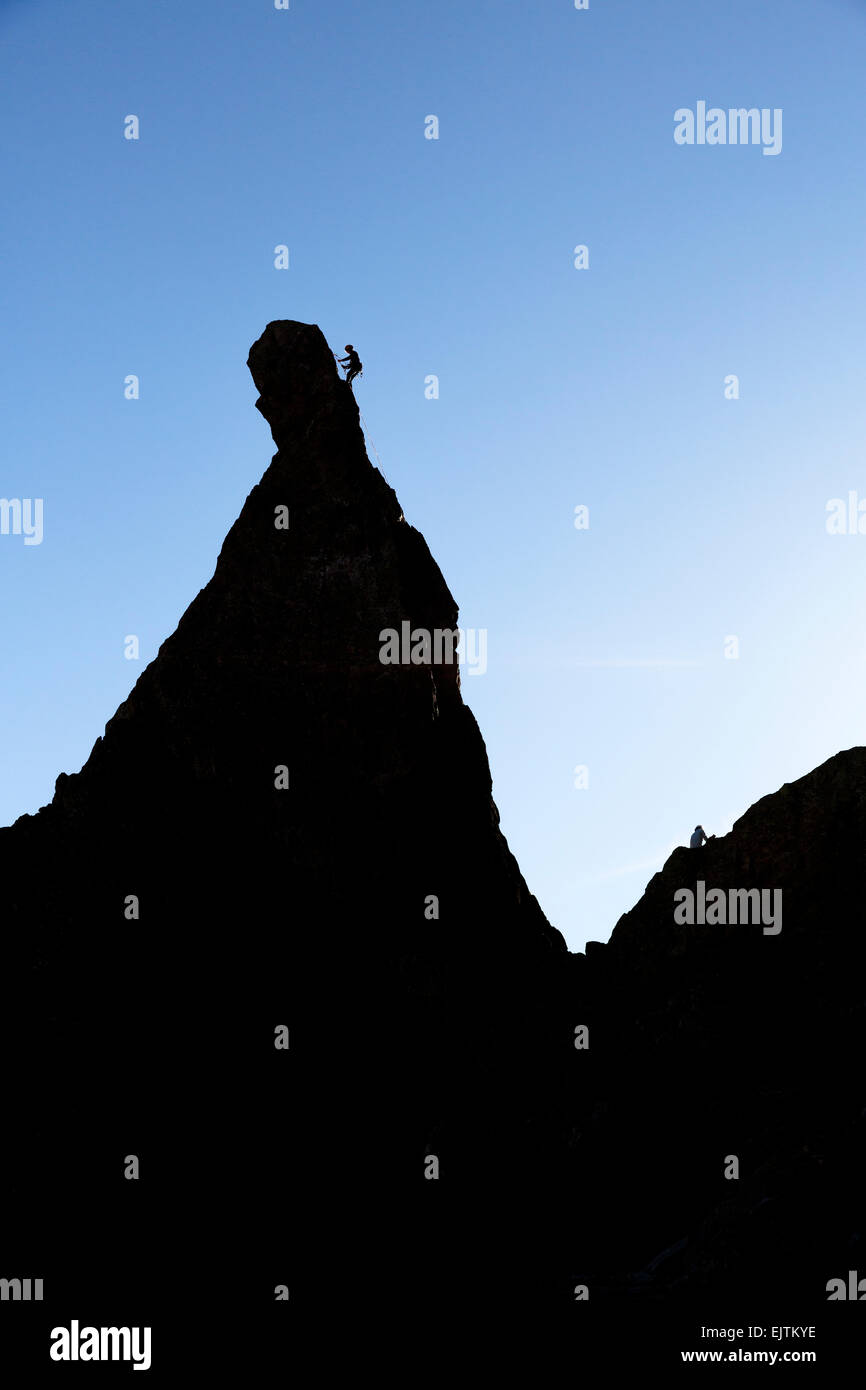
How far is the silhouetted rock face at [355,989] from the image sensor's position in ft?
167

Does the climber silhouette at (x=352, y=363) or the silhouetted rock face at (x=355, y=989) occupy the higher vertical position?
the climber silhouette at (x=352, y=363)

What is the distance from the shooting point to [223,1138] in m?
54.9

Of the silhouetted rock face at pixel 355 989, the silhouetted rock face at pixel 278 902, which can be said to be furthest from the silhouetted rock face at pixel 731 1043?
the silhouetted rock face at pixel 278 902

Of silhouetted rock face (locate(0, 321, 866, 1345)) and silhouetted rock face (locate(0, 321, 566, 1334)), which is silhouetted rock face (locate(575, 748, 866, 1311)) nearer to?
silhouetted rock face (locate(0, 321, 866, 1345))

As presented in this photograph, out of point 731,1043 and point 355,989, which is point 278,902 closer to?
point 355,989

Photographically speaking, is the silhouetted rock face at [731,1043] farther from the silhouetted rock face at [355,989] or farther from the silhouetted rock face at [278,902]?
the silhouetted rock face at [278,902]

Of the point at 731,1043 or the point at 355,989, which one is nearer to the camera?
the point at 731,1043

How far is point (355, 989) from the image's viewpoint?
5750 cm

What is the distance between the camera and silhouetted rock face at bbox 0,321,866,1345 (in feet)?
167

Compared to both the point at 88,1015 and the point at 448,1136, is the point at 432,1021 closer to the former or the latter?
the point at 448,1136

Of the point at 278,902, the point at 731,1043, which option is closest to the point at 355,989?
the point at 278,902

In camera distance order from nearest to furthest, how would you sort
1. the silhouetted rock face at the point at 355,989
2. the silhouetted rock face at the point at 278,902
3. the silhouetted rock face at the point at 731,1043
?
the silhouetted rock face at the point at 731,1043 → the silhouetted rock face at the point at 355,989 → the silhouetted rock face at the point at 278,902

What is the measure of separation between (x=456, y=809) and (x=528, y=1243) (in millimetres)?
18243
